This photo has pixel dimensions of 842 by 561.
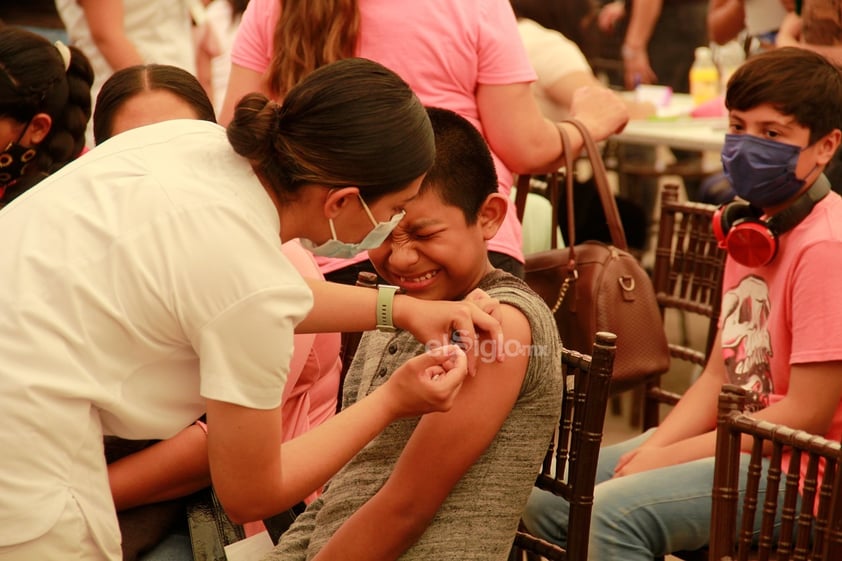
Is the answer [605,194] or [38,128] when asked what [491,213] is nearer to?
[605,194]

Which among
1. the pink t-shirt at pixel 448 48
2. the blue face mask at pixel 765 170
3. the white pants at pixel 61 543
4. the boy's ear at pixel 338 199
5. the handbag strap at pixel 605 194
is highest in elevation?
the pink t-shirt at pixel 448 48

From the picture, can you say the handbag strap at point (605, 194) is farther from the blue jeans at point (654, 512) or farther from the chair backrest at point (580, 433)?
the chair backrest at point (580, 433)

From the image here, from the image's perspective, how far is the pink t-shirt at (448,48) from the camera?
2.29 meters

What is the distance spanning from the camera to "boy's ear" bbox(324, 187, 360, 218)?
1.39 meters

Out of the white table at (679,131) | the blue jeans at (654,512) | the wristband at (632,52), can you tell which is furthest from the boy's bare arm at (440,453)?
the wristband at (632,52)

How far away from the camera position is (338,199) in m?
1.40

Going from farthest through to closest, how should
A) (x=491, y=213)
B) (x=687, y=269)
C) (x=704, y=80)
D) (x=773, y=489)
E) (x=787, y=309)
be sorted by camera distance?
(x=704, y=80) < (x=687, y=269) < (x=787, y=309) < (x=491, y=213) < (x=773, y=489)

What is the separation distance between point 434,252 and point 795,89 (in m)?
0.93

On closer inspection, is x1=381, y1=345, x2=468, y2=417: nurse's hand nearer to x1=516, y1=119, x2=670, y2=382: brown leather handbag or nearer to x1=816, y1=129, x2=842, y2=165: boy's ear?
x1=516, y1=119, x2=670, y2=382: brown leather handbag

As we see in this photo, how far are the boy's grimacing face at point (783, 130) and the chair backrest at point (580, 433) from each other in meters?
0.72

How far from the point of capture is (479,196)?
179 centimetres

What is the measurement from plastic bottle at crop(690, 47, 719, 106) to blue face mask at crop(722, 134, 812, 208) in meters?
2.68

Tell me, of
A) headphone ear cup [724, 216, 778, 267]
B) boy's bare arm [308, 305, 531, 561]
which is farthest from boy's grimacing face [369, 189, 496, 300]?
headphone ear cup [724, 216, 778, 267]

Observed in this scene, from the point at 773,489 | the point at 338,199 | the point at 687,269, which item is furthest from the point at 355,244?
the point at 687,269
